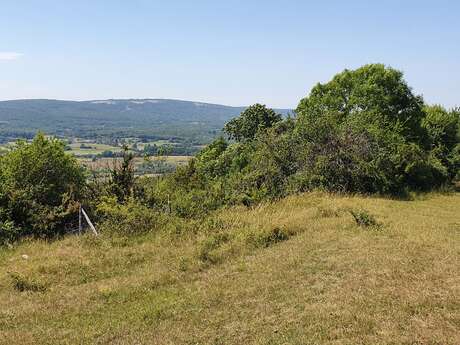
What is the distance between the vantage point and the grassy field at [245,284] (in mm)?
6961

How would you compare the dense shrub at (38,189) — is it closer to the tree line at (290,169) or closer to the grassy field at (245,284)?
the tree line at (290,169)

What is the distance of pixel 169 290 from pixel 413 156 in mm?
20610

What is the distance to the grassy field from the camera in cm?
696

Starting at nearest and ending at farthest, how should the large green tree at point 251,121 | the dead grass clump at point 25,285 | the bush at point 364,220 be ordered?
1. the dead grass clump at point 25,285
2. the bush at point 364,220
3. the large green tree at point 251,121

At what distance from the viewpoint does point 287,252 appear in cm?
1114

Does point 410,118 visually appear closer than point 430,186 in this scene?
No

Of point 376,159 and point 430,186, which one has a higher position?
point 376,159

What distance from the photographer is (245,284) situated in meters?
9.14

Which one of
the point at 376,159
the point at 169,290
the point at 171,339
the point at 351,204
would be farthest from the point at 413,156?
the point at 171,339

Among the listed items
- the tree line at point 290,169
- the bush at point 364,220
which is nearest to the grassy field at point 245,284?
the bush at point 364,220

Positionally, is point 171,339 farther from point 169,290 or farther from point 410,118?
point 410,118

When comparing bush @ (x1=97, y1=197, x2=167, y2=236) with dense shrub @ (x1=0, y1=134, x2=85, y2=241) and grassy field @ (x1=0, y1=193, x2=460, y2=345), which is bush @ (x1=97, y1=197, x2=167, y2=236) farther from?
dense shrub @ (x1=0, y1=134, x2=85, y2=241)

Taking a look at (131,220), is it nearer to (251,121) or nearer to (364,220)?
(364,220)

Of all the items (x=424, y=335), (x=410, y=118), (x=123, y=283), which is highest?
(x=410, y=118)
